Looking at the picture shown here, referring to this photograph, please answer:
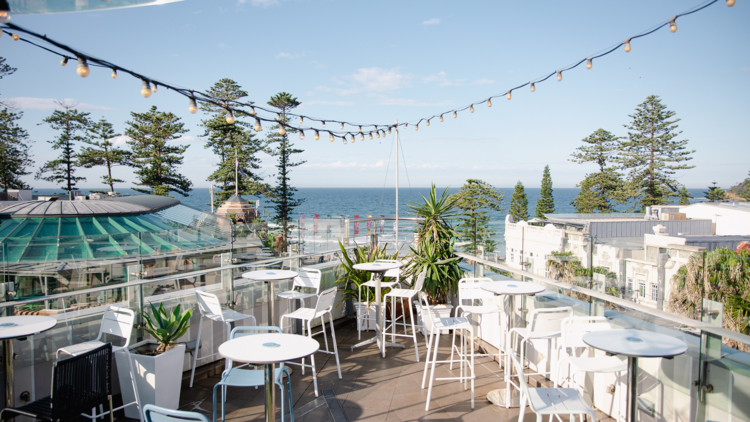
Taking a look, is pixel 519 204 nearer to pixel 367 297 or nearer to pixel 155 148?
pixel 155 148

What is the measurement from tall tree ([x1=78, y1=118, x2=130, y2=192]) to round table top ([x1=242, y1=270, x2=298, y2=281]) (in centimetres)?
2803

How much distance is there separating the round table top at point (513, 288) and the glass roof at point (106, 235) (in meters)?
2.96

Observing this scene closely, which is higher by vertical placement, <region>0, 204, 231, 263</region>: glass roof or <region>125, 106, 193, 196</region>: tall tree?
<region>125, 106, 193, 196</region>: tall tree

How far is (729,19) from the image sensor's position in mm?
16922

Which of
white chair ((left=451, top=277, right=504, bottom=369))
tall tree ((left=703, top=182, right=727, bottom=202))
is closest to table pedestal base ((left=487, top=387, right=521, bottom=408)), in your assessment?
white chair ((left=451, top=277, right=504, bottom=369))

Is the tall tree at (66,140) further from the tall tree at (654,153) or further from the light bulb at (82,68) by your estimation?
the tall tree at (654,153)

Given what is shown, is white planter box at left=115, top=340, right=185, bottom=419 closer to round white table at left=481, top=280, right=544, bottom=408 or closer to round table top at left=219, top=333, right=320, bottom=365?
round table top at left=219, top=333, right=320, bottom=365

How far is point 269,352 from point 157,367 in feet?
4.14

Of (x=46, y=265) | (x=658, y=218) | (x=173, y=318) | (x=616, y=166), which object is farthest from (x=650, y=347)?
(x=616, y=166)

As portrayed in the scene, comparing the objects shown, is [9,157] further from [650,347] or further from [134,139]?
[650,347]

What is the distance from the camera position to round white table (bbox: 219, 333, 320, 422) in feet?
6.70

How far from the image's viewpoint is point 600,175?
1278 inches

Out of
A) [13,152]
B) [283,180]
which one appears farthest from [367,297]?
[13,152]

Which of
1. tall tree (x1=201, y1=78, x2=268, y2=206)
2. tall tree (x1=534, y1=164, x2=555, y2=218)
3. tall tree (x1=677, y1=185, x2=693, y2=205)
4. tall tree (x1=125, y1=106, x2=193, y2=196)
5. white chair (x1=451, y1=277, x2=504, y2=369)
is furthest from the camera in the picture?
tall tree (x1=534, y1=164, x2=555, y2=218)
